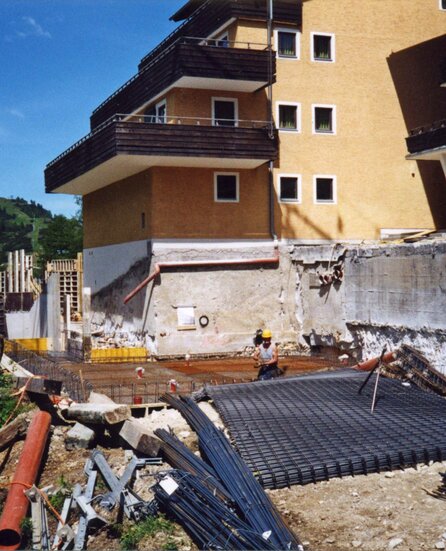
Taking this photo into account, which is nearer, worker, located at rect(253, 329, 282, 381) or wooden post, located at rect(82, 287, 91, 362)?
worker, located at rect(253, 329, 282, 381)

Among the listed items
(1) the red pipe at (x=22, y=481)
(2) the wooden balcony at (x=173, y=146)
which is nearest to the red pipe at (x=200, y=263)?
(2) the wooden balcony at (x=173, y=146)

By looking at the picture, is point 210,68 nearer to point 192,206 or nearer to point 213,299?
point 192,206

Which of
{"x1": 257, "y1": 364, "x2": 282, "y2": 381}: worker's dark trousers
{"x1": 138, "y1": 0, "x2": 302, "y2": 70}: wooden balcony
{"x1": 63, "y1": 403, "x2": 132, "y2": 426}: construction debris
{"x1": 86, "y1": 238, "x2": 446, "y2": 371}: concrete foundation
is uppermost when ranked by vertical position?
{"x1": 138, "y1": 0, "x2": 302, "y2": 70}: wooden balcony

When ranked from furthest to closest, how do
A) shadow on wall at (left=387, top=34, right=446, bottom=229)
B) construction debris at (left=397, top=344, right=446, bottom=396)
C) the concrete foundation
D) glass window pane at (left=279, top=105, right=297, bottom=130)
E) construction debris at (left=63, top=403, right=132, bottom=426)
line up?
shadow on wall at (left=387, top=34, right=446, bottom=229)
glass window pane at (left=279, top=105, right=297, bottom=130)
the concrete foundation
construction debris at (left=397, top=344, right=446, bottom=396)
construction debris at (left=63, top=403, right=132, bottom=426)

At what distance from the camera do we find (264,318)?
90.7 feet

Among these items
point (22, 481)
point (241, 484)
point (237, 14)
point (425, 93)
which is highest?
point (237, 14)

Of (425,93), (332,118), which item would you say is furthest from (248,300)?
(425,93)

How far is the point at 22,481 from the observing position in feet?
39.4

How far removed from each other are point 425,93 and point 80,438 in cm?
2176

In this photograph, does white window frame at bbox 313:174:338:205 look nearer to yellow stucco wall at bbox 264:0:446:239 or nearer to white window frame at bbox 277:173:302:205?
yellow stucco wall at bbox 264:0:446:239

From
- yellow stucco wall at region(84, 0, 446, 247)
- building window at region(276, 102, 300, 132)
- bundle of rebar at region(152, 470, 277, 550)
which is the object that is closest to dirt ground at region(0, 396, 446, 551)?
bundle of rebar at region(152, 470, 277, 550)

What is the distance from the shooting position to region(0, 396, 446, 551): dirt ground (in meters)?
9.11

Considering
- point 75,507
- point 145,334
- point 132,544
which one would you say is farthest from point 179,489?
point 145,334

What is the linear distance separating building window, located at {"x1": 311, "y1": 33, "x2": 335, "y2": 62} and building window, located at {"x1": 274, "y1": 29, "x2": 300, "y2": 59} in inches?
25.3
